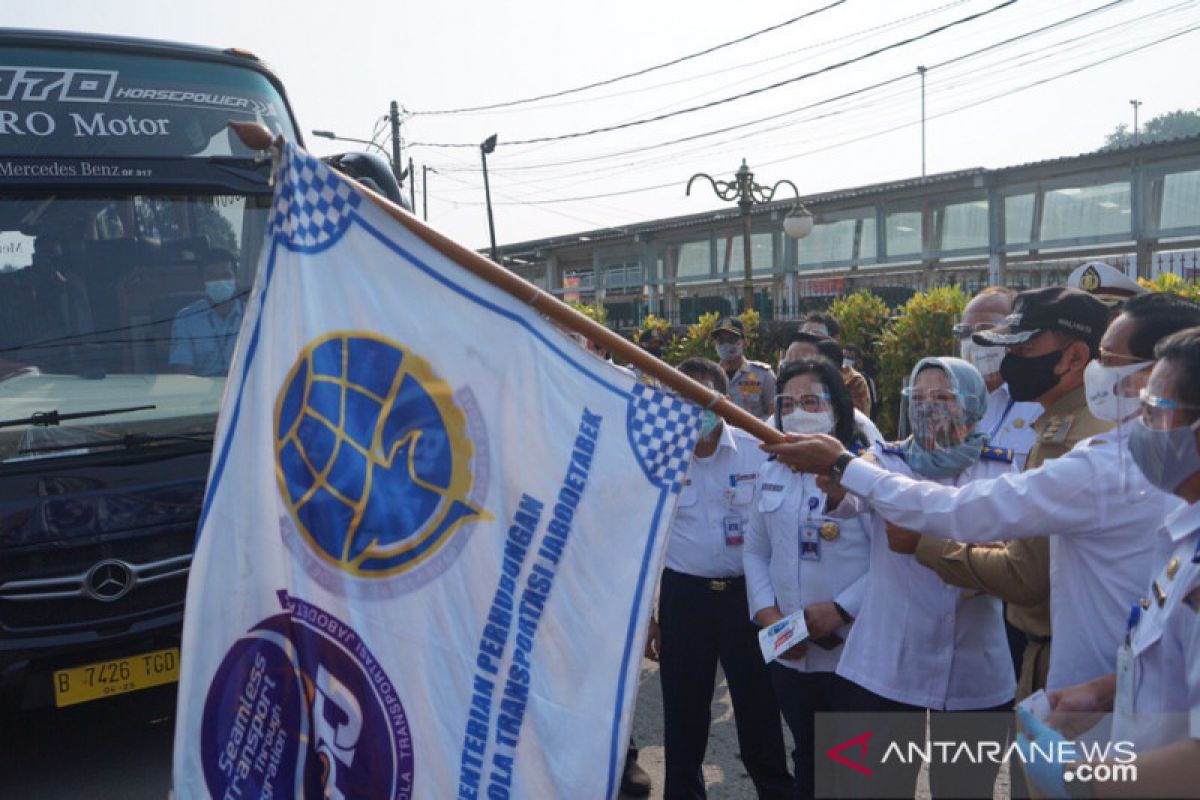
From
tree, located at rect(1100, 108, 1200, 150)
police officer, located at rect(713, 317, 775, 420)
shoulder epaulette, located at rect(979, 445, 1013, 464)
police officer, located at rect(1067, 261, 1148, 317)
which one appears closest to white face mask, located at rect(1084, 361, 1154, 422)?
shoulder epaulette, located at rect(979, 445, 1013, 464)

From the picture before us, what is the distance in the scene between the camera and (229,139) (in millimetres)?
5121

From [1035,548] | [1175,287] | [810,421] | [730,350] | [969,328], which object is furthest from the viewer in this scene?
[1175,287]

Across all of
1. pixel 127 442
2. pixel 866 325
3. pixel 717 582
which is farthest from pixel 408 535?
pixel 866 325

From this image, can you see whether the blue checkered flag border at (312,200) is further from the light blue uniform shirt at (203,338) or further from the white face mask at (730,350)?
the white face mask at (730,350)

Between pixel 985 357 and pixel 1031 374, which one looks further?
pixel 985 357

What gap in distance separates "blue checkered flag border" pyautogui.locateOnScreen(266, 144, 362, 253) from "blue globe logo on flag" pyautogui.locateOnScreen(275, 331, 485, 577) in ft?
0.86

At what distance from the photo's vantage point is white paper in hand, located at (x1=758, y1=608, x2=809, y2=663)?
320 centimetres

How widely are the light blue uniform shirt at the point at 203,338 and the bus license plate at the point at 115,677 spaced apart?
4.33ft

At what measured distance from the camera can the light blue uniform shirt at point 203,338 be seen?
191 inches

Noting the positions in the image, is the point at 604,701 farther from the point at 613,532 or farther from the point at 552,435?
the point at 552,435

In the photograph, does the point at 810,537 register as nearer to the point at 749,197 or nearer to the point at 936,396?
the point at 936,396

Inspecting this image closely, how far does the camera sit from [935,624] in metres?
2.98

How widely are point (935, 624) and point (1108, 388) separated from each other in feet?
2.85

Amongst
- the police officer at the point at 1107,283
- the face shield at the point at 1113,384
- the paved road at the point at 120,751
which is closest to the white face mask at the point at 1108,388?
the face shield at the point at 1113,384
